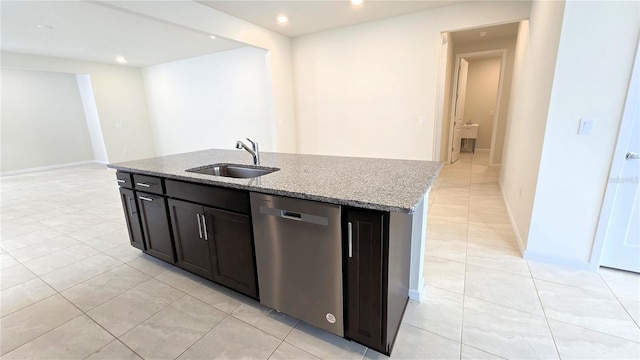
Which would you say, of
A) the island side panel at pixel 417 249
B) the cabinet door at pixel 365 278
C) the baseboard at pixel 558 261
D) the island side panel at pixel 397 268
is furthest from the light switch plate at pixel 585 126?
the cabinet door at pixel 365 278

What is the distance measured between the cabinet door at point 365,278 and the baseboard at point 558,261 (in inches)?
68.6

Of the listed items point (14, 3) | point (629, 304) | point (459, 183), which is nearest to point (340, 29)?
point (459, 183)

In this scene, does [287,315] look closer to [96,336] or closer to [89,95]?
[96,336]

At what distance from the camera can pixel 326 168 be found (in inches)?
74.4

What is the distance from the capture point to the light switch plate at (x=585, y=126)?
1.90 metres

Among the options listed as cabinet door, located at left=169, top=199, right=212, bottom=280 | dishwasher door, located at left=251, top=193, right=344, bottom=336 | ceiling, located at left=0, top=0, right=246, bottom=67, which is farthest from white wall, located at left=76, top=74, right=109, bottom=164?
dishwasher door, located at left=251, top=193, right=344, bottom=336

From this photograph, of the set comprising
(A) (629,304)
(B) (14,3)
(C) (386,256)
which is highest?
(B) (14,3)

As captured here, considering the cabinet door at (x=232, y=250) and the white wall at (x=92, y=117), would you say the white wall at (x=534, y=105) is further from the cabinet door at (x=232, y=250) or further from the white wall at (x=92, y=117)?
the white wall at (x=92, y=117)

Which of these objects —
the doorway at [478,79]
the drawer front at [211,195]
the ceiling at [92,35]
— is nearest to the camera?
the drawer front at [211,195]

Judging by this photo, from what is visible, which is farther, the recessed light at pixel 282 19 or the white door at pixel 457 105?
the white door at pixel 457 105

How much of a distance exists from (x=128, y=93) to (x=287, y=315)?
315 inches

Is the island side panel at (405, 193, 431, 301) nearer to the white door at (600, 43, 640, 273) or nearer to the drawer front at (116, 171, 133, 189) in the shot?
the white door at (600, 43, 640, 273)

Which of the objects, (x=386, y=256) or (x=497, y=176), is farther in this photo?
(x=497, y=176)

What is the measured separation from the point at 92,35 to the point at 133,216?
384 centimetres
